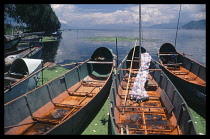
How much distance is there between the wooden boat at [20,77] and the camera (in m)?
10.1

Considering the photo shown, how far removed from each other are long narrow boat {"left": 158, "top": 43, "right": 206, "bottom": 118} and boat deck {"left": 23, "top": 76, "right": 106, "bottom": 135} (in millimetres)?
6324

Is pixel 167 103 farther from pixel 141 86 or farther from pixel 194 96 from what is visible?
pixel 194 96

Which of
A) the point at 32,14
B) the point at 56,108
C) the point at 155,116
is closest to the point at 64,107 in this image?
the point at 56,108

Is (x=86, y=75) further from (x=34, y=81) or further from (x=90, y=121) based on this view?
(x=90, y=121)

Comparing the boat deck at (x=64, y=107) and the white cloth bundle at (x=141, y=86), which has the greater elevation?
the white cloth bundle at (x=141, y=86)

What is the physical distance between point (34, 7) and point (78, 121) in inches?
2431

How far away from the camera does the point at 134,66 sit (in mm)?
16141

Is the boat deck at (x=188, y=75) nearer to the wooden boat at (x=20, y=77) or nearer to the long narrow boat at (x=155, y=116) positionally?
the long narrow boat at (x=155, y=116)

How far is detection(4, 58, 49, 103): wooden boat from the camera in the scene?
1011cm

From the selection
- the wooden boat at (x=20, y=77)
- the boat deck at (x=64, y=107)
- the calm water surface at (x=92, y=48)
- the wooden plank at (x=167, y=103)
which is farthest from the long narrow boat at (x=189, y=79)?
the wooden boat at (x=20, y=77)

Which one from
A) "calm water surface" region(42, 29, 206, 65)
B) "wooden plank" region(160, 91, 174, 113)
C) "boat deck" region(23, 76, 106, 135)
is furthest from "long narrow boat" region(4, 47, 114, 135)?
"calm water surface" region(42, 29, 206, 65)

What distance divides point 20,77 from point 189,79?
544 inches

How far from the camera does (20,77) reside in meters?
12.5

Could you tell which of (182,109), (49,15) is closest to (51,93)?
(182,109)
